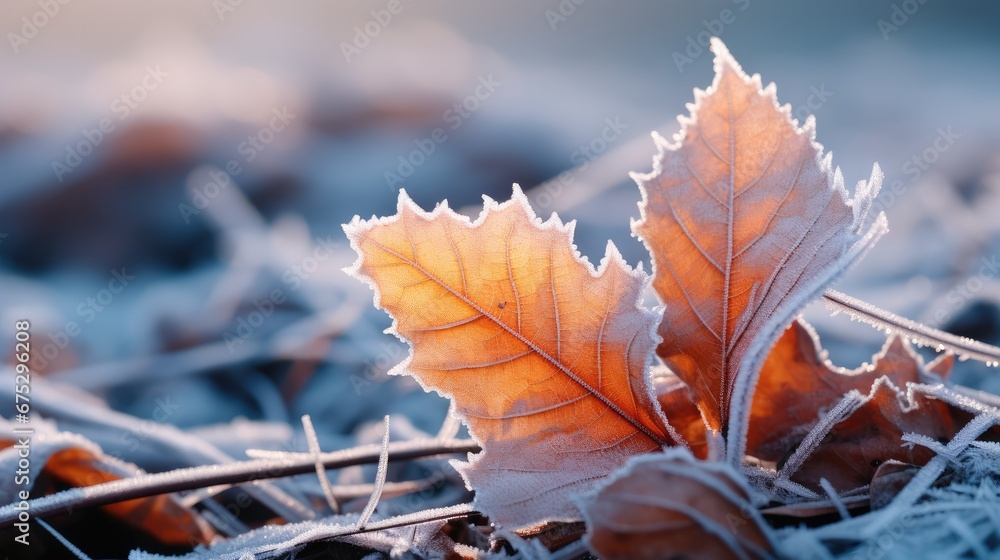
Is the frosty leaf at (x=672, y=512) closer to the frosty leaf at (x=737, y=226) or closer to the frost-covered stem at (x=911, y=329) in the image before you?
the frosty leaf at (x=737, y=226)

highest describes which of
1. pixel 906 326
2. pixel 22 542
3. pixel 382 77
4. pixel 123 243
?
pixel 382 77

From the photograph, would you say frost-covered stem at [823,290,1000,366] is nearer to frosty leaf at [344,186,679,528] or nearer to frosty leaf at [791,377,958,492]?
frosty leaf at [791,377,958,492]

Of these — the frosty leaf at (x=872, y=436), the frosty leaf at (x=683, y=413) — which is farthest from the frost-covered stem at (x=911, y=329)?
the frosty leaf at (x=683, y=413)

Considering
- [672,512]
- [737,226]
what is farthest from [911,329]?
[672,512]

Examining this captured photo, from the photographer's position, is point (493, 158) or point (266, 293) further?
point (493, 158)

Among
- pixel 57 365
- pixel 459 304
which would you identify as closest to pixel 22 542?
pixel 459 304

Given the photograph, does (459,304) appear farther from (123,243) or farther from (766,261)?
(123,243)
